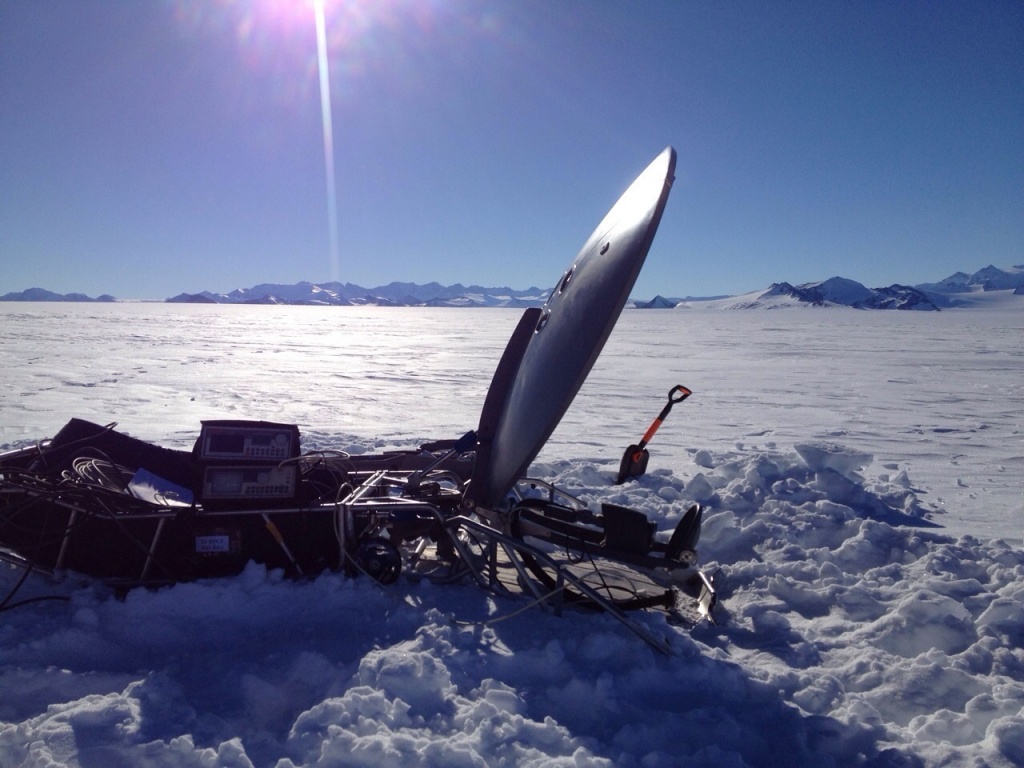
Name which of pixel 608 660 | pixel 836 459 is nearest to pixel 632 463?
pixel 608 660

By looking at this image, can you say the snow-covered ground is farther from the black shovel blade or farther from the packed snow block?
the black shovel blade

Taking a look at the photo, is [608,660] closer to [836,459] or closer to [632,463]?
[632,463]

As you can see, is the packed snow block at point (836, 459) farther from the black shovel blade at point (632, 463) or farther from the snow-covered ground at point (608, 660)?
the black shovel blade at point (632, 463)

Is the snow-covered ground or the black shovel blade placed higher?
the black shovel blade

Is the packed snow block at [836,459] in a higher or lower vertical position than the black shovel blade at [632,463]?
lower

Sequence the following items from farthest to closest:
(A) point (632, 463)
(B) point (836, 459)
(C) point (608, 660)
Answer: (B) point (836, 459) < (A) point (632, 463) < (C) point (608, 660)

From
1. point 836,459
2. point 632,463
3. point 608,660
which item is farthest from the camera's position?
point 836,459

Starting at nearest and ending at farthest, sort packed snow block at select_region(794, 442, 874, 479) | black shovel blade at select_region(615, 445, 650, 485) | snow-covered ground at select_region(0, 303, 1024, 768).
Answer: snow-covered ground at select_region(0, 303, 1024, 768) < black shovel blade at select_region(615, 445, 650, 485) < packed snow block at select_region(794, 442, 874, 479)

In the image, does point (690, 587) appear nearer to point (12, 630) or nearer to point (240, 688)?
point (240, 688)

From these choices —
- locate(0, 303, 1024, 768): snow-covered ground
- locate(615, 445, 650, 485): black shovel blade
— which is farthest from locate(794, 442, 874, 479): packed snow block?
locate(615, 445, 650, 485): black shovel blade

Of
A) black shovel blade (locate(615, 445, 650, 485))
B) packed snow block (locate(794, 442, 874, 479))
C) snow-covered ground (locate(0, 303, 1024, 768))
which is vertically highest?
black shovel blade (locate(615, 445, 650, 485))

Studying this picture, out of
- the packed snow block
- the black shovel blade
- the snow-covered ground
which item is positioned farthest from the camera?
the packed snow block

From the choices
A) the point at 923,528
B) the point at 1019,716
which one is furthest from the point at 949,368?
the point at 1019,716

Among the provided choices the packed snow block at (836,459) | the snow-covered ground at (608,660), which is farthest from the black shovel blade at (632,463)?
the packed snow block at (836,459)
